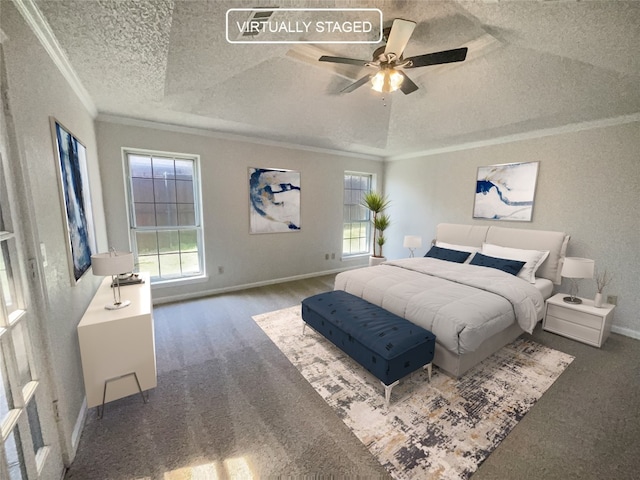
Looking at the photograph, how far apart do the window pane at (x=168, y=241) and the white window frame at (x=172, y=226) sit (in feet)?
0.21

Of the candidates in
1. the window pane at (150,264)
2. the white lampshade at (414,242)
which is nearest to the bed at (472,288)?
the white lampshade at (414,242)

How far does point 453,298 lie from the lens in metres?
2.34

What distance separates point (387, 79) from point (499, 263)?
8.92 ft

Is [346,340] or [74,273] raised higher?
[74,273]

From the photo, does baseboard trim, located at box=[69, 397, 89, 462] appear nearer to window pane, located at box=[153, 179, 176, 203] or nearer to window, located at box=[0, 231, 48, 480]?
window, located at box=[0, 231, 48, 480]

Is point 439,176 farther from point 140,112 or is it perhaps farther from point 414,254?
point 140,112

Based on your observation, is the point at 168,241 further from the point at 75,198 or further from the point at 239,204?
the point at 75,198

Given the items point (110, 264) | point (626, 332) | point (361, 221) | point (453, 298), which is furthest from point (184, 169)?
point (626, 332)

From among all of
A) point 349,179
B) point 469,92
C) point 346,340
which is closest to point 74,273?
point 346,340

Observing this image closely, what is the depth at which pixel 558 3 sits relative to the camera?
1.42m

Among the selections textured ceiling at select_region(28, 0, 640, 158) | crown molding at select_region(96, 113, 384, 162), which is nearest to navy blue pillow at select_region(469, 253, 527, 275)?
textured ceiling at select_region(28, 0, 640, 158)

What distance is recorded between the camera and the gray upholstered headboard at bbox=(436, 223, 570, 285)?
3201 millimetres

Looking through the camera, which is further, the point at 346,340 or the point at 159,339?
the point at 159,339

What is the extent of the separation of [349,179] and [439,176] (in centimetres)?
178
